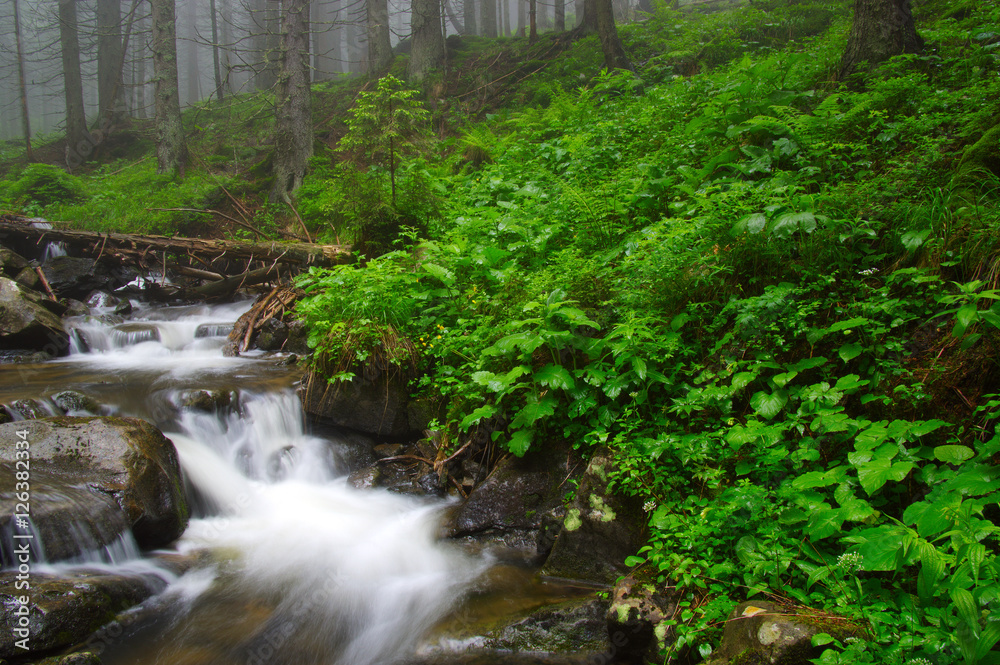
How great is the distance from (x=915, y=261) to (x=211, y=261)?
1004cm

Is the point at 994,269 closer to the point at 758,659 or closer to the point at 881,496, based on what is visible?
the point at 881,496

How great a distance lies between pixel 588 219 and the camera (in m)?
5.39

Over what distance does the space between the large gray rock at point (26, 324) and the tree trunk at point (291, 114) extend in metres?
5.11

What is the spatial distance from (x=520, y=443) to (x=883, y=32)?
252 inches

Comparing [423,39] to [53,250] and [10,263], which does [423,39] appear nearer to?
[53,250]

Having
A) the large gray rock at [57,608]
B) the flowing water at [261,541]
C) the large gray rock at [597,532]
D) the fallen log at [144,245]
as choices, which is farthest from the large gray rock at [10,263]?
the large gray rock at [597,532]

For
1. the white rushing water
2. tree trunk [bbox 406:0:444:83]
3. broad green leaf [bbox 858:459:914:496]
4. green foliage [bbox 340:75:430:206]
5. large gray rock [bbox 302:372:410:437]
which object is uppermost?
tree trunk [bbox 406:0:444:83]

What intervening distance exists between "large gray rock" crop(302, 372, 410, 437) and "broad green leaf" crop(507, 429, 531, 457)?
6.39 feet

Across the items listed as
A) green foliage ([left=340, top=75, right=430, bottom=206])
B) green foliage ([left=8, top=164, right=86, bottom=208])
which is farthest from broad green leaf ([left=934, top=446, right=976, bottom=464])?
green foliage ([left=8, top=164, right=86, bottom=208])

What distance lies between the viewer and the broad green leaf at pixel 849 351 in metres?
3.04

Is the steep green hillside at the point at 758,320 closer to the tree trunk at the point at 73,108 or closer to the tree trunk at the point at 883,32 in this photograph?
the tree trunk at the point at 883,32

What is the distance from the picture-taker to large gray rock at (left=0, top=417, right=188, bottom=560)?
3.69m

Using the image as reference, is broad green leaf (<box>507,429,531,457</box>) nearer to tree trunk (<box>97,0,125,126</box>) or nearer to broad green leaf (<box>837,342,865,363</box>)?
broad green leaf (<box>837,342,865,363</box>)

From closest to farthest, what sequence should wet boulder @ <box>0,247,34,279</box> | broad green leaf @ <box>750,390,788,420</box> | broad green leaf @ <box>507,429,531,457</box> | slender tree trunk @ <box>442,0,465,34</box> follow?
broad green leaf @ <box>750,390,788,420</box>
broad green leaf @ <box>507,429,531,457</box>
wet boulder @ <box>0,247,34,279</box>
slender tree trunk @ <box>442,0,465,34</box>
